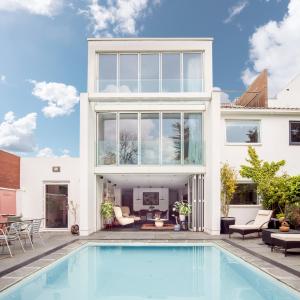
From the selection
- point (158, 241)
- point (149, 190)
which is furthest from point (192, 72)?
point (149, 190)

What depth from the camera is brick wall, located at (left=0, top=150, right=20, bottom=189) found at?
52.3 ft

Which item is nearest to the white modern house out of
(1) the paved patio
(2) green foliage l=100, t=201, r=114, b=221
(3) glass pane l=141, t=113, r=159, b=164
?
(3) glass pane l=141, t=113, r=159, b=164

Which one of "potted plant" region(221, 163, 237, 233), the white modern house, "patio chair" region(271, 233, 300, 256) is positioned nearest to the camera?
"patio chair" region(271, 233, 300, 256)

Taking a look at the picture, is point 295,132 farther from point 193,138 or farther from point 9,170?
point 9,170

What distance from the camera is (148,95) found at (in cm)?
1659

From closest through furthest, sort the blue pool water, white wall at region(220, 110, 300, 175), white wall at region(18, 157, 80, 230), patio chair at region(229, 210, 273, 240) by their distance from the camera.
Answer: the blue pool water < patio chair at region(229, 210, 273, 240) < white wall at region(18, 157, 80, 230) < white wall at region(220, 110, 300, 175)

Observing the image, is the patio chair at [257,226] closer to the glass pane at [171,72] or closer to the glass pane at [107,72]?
the glass pane at [171,72]

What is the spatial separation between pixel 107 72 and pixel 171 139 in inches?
162

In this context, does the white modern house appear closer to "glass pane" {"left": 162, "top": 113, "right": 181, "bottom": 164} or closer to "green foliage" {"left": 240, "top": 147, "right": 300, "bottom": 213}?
"glass pane" {"left": 162, "top": 113, "right": 181, "bottom": 164}

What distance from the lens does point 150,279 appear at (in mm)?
8484

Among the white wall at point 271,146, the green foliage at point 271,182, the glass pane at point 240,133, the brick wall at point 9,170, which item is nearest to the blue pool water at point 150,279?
the green foliage at point 271,182

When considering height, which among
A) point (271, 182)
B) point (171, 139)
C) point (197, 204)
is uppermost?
point (171, 139)

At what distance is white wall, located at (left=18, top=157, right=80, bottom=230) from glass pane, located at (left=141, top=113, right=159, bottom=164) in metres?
3.36

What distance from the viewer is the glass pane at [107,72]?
55.6 ft
